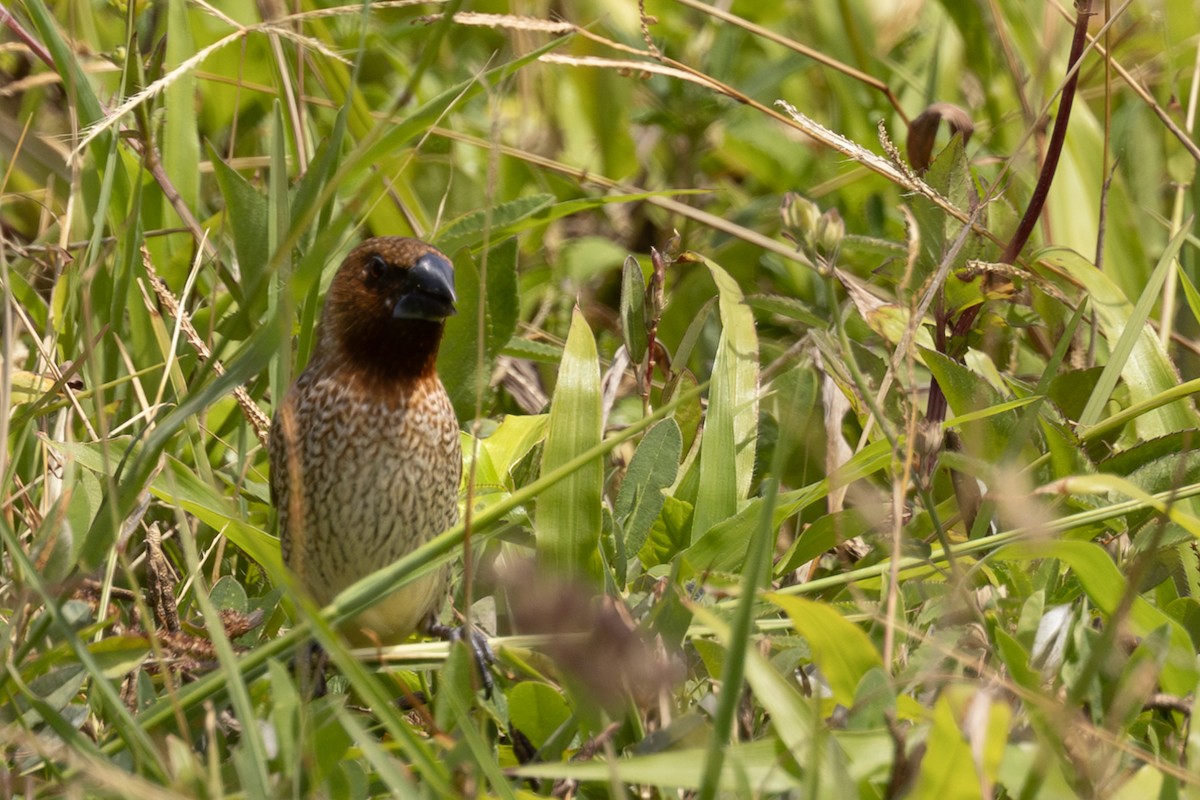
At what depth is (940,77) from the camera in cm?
482

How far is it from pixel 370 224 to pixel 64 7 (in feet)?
4.76

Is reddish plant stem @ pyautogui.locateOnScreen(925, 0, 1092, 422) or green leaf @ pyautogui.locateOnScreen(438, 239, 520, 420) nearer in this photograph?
reddish plant stem @ pyautogui.locateOnScreen(925, 0, 1092, 422)

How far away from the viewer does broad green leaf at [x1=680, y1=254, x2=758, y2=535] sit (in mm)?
2791

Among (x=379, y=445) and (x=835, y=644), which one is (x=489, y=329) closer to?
(x=379, y=445)

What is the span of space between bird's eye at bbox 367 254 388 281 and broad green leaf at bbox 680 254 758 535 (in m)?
0.70

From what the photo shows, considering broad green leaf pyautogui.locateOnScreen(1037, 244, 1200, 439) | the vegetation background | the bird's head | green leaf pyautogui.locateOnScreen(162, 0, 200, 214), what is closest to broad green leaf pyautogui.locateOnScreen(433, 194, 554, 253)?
the vegetation background

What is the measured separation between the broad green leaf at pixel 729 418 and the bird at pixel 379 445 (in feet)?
1.68

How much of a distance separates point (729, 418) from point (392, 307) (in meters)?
0.71

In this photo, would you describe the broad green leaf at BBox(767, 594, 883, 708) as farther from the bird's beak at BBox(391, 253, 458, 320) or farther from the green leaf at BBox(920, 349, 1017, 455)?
the bird's beak at BBox(391, 253, 458, 320)

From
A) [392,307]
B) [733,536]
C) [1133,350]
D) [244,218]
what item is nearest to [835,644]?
[733,536]

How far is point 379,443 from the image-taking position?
2.80m

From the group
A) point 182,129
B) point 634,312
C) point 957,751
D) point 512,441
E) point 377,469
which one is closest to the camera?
point 957,751

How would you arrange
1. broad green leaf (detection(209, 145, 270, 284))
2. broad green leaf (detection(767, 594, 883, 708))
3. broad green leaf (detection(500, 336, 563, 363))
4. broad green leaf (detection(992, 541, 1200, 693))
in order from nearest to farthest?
1. broad green leaf (detection(767, 594, 883, 708))
2. broad green leaf (detection(992, 541, 1200, 693))
3. broad green leaf (detection(209, 145, 270, 284))
4. broad green leaf (detection(500, 336, 563, 363))

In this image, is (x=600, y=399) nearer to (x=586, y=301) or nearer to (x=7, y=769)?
(x=7, y=769)
